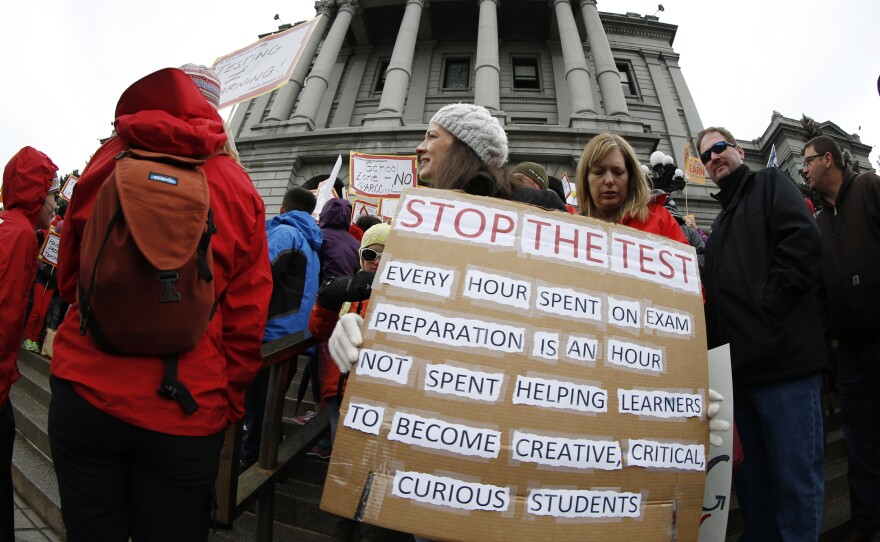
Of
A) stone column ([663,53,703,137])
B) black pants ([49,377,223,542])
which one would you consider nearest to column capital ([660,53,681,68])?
stone column ([663,53,703,137])

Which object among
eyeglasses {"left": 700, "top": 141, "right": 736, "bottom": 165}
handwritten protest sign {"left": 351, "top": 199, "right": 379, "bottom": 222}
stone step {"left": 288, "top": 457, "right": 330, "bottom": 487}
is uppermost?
handwritten protest sign {"left": 351, "top": 199, "right": 379, "bottom": 222}

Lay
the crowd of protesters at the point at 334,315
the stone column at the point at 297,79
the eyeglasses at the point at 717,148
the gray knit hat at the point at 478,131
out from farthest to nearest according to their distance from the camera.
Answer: the stone column at the point at 297,79 → the eyeglasses at the point at 717,148 → the gray knit hat at the point at 478,131 → the crowd of protesters at the point at 334,315

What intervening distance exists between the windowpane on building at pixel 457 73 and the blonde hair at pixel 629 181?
19.3 metres

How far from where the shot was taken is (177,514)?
1.31 metres

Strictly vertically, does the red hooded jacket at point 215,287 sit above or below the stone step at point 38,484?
above

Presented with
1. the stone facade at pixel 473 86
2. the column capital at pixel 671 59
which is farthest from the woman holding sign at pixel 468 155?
the column capital at pixel 671 59

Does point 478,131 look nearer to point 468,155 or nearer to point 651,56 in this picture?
point 468,155

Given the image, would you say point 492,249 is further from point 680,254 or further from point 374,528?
point 374,528

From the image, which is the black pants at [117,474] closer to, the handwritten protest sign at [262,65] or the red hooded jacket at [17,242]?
the red hooded jacket at [17,242]

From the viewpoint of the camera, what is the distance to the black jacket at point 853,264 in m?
2.62

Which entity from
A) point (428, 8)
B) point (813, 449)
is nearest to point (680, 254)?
point (813, 449)

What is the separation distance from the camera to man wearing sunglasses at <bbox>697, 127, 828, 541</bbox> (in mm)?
1824

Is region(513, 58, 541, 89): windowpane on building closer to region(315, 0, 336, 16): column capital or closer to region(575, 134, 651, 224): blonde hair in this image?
region(315, 0, 336, 16): column capital

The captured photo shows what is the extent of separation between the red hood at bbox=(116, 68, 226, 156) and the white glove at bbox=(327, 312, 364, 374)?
73cm
